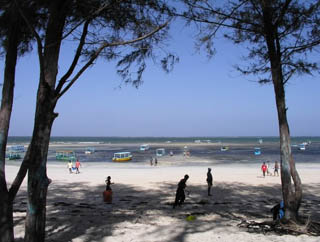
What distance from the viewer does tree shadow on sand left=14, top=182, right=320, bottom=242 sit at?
7.30 meters

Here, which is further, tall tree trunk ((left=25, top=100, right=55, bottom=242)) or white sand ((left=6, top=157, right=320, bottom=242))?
white sand ((left=6, top=157, right=320, bottom=242))

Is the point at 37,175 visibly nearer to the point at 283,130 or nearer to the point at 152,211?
the point at 283,130

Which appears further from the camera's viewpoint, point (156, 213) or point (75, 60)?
point (156, 213)

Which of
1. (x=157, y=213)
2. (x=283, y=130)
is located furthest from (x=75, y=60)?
(x=157, y=213)

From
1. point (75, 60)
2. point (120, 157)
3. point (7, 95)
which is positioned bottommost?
point (120, 157)

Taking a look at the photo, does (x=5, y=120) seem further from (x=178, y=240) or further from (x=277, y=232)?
(x=277, y=232)

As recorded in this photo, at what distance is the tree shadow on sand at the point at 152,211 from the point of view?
7305 mm

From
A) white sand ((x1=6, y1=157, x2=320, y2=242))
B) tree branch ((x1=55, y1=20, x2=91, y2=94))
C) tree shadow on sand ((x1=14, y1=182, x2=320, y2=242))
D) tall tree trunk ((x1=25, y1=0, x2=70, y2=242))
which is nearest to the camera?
tall tree trunk ((x1=25, y1=0, x2=70, y2=242))

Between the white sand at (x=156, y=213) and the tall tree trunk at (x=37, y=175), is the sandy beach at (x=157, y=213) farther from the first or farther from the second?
the tall tree trunk at (x=37, y=175)

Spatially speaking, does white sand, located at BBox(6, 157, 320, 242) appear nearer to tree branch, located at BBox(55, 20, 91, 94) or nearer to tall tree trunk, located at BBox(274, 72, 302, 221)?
tall tree trunk, located at BBox(274, 72, 302, 221)

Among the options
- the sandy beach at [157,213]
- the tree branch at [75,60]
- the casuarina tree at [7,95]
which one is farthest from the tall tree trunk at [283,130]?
the casuarina tree at [7,95]

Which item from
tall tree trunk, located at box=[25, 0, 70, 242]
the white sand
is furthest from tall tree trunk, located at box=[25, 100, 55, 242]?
the white sand

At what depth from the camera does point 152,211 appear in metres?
9.84

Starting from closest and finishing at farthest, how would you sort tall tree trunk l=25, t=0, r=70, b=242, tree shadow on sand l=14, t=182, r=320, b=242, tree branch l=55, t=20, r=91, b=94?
tall tree trunk l=25, t=0, r=70, b=242 < tree branch l=55, t=20, r=91, b=94 < tree shadow on sand l=14, t=182, r=320, b=242
